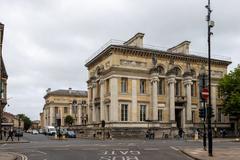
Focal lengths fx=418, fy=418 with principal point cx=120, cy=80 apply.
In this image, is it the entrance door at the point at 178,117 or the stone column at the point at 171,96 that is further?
the entrance door at the point at 178,117

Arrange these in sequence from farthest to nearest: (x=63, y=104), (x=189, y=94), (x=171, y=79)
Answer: (x=63, y=104) < (x=189, y=94) < (x=171, y=79)

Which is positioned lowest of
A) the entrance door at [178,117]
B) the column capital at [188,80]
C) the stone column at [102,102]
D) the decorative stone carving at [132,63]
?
the entrance door at [178,117]

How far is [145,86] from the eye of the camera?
2781 inches

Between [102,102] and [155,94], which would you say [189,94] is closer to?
[155,94]

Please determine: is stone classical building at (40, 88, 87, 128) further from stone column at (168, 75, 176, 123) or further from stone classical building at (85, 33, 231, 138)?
stone column at (168, 75, 176, 123)

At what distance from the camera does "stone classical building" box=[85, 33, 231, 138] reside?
6750 centimetres

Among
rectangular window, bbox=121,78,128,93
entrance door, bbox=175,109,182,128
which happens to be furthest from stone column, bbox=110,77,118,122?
entrance door, bbox=175,109,182,128

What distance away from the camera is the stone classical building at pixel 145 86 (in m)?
67.5

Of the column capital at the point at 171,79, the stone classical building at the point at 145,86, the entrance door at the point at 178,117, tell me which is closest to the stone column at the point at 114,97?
the stone classical building at the point at 145,86

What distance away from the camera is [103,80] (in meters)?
71.3

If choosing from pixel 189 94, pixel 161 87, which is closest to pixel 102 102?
pixel 161 87

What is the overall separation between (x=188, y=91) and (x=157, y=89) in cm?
615

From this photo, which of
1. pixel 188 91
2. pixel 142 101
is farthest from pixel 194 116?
pixel 142 101

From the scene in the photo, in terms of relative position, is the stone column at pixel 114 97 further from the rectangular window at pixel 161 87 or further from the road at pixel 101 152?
the road at pixel 101 152
